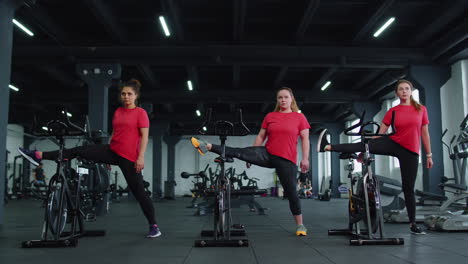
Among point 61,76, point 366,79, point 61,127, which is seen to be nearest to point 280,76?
point 366,79

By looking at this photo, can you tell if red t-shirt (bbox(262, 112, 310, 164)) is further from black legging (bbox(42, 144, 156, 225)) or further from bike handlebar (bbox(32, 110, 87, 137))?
bike handlebar (bbox(32, 110, 87, 137))

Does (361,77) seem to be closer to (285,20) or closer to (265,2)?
(285,20)

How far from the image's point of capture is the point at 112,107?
676 inches

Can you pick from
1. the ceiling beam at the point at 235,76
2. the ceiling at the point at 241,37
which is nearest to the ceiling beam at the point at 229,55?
the ceiling at the point at 241,37

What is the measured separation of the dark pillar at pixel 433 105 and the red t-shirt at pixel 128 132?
6951 millimetres

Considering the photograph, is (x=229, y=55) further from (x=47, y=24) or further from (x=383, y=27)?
(x=47, y=24)

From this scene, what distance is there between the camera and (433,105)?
9359mm

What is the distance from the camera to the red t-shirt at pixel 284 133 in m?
4.12

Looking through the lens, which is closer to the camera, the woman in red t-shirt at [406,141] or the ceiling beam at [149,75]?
the woman in red t-shirt at [406,141]

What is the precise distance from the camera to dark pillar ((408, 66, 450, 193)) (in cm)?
915

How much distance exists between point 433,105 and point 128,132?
301 inches

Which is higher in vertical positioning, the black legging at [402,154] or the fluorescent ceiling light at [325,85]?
the fluorescent ceiling light at [325,85]

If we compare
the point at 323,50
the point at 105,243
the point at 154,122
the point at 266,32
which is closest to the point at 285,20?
the point at 266,32

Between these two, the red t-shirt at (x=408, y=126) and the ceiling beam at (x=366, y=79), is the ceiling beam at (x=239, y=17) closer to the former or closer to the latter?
the red t-shirt at (x=408, y=126)
